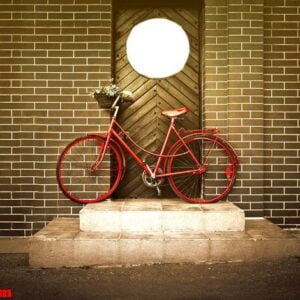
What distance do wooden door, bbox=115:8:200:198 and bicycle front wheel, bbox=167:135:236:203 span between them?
0.30m

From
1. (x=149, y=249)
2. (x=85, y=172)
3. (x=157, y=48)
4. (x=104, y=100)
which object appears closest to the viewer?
(x=149, y=249)

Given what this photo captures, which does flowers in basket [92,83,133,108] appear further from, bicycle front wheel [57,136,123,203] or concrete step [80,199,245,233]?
concrete step [80,199,245,233]

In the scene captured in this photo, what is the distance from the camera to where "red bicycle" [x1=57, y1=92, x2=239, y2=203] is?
5480 mm

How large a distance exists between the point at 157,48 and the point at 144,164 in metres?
1.72

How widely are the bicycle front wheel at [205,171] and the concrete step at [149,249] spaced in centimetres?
100

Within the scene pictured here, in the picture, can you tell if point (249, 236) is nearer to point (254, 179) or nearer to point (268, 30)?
point (254, 179)

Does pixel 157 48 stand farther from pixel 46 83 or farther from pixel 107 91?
pixel 46 83

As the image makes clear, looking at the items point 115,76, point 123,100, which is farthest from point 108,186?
point 115,76

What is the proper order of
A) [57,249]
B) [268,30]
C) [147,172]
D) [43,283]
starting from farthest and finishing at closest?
1. [268,30]
2. [147,172]
3. [57,249]
4. [43,283]

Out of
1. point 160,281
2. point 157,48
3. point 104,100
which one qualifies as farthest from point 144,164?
point 160,281

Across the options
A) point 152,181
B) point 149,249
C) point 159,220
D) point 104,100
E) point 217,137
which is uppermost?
point 104,100

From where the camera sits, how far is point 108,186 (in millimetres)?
5711

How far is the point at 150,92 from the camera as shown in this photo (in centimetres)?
605

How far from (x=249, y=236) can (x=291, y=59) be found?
270 cm
